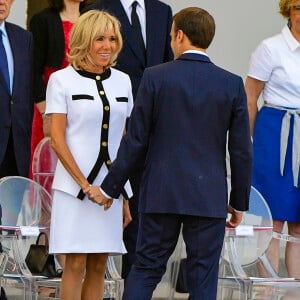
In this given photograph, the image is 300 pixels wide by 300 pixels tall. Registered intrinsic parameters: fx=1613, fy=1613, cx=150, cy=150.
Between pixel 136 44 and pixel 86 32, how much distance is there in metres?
0.87

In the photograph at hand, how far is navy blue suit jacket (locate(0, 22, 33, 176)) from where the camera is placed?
322 inches

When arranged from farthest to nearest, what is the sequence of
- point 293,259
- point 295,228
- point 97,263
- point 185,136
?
point 295,228 → point 293,259 → point 97,263 → point 185,136

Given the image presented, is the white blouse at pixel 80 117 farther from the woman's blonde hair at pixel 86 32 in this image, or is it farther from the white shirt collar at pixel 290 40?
the white shirt collar at pixel 290 40

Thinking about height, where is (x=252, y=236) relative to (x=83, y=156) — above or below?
below

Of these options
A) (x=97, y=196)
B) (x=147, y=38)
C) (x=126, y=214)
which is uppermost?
(x=147, y=38)

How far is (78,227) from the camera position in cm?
770

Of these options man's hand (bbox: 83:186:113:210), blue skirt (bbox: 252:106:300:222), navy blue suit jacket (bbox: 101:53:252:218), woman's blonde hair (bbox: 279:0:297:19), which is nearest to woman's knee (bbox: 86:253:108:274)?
man's hand (bbox: 83:186:113:210)

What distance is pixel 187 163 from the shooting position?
7.29 m

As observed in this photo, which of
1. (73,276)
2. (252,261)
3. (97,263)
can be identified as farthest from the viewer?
(252,261)

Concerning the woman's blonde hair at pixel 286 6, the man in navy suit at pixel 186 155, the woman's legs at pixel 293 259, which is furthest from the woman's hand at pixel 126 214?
the woman's blonde hair at pixel 286 6

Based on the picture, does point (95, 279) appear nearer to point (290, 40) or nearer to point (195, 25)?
point (195, 25)

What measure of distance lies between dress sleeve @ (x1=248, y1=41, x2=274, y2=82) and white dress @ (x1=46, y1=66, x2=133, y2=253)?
4.29 feet

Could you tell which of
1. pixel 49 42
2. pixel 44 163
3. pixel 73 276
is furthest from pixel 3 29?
pixel 73 276

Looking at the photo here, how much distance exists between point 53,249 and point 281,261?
2617 mm
